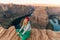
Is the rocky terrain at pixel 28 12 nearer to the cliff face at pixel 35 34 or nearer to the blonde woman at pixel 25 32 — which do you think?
the cliff face at pixel 35 34

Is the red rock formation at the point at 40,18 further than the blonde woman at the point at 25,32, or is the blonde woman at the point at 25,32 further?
the red rock formation at the point at 40,18

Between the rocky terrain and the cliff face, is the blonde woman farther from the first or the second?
the rocky terrain

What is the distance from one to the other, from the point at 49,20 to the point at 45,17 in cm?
5

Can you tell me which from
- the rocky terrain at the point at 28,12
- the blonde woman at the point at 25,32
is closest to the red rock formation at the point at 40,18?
the rocky terrain at the point at 28,12

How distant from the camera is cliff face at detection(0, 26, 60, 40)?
117cm

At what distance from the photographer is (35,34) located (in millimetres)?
1229

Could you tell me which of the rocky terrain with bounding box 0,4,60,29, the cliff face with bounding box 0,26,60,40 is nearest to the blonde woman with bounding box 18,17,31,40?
the cliff face with bounding box 0,26,60,40

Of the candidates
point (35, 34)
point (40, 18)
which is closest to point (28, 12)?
point (40, 18)

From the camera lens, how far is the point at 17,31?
1.22 meters

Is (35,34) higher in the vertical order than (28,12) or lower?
lower

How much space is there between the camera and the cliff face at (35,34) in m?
1.17

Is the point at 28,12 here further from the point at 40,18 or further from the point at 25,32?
the point at 25,32

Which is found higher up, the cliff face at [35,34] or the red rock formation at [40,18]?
the red rock formation at [40,18]

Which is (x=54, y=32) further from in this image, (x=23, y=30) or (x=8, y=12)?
(x=8, y=12)
